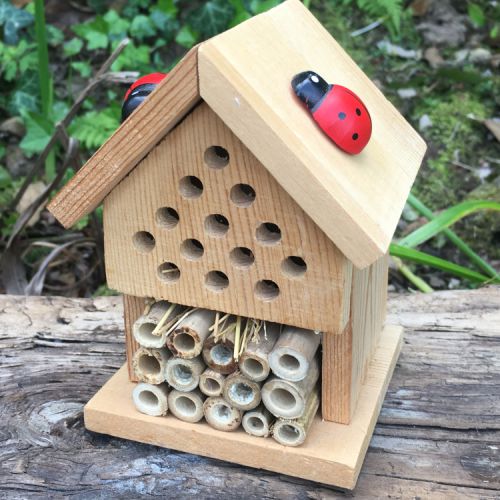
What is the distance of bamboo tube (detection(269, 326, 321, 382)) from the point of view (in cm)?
130

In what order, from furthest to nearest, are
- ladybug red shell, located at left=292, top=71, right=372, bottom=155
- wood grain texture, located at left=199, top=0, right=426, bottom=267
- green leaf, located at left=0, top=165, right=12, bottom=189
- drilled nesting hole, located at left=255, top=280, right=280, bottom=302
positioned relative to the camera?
green leaf, located at left=0, top=165, right=12, bottom=189 < drilled nesting hole, located at left=255, top=280, right=280, bottom=302 < ladybug red shell, located at left=292, top=71, right=372, bottom=155 < wood grain texture, located at left=199, top=0, right=426, bottom=267

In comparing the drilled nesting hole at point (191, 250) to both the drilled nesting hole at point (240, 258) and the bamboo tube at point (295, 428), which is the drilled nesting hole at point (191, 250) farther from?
the bamboo tube at point (295, 428)

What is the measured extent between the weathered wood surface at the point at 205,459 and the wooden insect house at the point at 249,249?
0.05 metres

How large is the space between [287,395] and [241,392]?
0.08 metres

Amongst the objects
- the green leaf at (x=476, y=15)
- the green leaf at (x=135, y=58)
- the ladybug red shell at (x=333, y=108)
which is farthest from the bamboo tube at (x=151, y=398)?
the green leaf at (x=476, y=15)

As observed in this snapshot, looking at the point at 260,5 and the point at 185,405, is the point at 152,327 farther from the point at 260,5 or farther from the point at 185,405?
the point at 260,5

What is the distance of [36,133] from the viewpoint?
106 inches

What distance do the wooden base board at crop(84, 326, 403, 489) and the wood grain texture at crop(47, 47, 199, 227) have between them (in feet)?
1.37

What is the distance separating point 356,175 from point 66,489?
0.77 metres

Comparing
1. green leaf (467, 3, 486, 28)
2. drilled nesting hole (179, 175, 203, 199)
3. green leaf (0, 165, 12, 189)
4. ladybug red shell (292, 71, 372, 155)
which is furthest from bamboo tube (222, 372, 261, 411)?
green leaf (467, 3, 486, 28)

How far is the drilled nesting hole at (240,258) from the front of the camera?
131 centimetres

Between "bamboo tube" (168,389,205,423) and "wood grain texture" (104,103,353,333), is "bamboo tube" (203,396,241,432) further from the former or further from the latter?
"wood grain texture" (104,103,353,333)

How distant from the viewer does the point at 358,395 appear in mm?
1527

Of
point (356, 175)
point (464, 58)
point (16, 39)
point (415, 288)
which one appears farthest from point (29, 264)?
point (464, 58)
